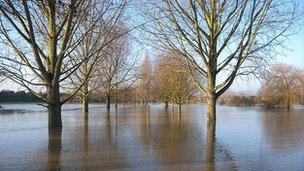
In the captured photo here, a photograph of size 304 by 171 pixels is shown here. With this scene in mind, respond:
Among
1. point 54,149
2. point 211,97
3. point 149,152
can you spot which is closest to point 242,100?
point 211,97

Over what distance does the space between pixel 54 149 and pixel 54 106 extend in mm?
7691

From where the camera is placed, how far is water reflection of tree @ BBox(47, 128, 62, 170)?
36.9 feet

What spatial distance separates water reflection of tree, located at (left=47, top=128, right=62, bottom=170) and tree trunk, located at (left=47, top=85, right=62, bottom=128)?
1.23m

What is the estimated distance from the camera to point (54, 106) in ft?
70.7

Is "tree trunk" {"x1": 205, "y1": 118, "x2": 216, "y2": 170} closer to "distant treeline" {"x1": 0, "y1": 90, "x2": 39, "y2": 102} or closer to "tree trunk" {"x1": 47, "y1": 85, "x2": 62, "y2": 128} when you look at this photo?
"tree trunk" {"x1": 47, "y1": 85, "x2": 62, "y2": 128}

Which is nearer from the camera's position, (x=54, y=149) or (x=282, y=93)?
(x=54, y=149)

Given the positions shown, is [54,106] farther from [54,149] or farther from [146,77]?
[146,77]

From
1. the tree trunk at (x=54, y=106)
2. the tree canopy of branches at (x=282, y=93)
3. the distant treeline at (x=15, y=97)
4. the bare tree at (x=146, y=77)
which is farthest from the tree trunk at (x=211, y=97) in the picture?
the distant treeline at (x=15, y=97)

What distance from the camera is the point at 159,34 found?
27734 millimetres

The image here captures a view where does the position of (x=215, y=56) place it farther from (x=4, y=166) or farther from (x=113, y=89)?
(x=113, y=89)

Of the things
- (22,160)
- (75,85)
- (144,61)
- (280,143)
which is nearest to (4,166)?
(22,160)

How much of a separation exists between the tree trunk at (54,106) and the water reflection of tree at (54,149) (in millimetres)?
1227

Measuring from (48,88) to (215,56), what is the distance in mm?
9865

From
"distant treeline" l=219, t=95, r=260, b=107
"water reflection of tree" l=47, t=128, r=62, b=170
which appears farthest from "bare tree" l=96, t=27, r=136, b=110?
"distant treeline" l=219, t=95, r=260, b=107
